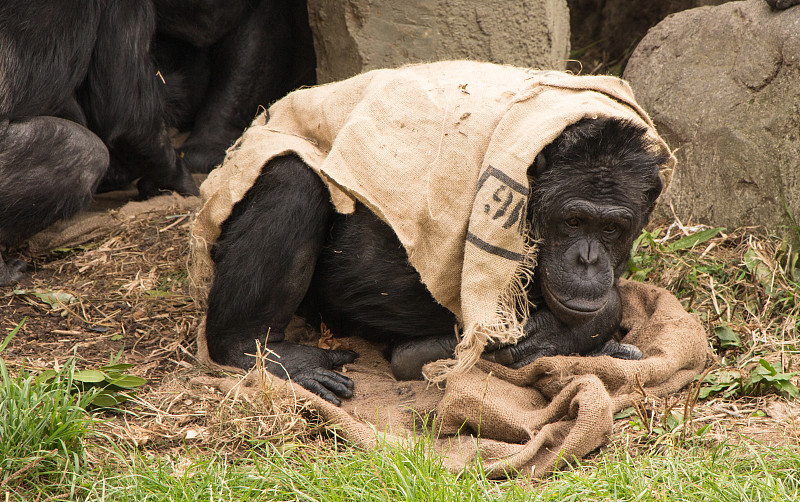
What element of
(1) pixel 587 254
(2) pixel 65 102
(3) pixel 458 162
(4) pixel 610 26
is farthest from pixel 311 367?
(4) pixel 610 26

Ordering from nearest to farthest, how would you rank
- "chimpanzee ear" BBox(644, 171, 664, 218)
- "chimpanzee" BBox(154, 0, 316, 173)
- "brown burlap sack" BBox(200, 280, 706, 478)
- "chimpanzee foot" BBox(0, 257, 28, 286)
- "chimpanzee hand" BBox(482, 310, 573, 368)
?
"brown burlap sack" BBox(200, 280, 706, 478), "chimpanzee ear" BBox(644, 171, 664, 218), "chimpanzee hand" BBox(482, 310, 573, 368), "chimpanzee foot" BBox(0, 257, 28, 286), "chimpanzee" BBox(154, 0, 316, 173)

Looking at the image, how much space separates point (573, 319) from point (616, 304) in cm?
44

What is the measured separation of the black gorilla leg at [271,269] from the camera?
306 cm

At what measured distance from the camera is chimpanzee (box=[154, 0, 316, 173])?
535 cm

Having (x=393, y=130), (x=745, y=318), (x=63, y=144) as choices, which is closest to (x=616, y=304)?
(x=745, y=318)

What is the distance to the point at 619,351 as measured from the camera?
3.16 m

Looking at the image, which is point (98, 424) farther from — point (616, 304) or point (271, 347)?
point (616, 304)

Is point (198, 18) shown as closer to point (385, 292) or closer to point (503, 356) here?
point (385, 292)

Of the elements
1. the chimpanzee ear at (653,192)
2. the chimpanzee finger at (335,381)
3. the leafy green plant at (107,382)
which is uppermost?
the chimpanzee ear at (653,192)

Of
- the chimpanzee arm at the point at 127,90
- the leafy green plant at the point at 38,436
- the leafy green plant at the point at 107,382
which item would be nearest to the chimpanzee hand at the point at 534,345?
the leafy green plant at the point at 107,382

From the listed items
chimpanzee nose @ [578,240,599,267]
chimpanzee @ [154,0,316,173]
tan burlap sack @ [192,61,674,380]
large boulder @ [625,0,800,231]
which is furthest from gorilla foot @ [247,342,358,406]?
chimpanzee @ [154,0,316,173]

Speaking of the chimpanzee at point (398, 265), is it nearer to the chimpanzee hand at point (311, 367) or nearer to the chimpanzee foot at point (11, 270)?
the chimpanzee hand at point (311, 367)

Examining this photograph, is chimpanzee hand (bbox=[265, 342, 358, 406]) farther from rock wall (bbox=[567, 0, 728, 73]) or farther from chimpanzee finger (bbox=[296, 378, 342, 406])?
rock wall (bbox=[567, 0, 728, 73])

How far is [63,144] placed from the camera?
400cm
